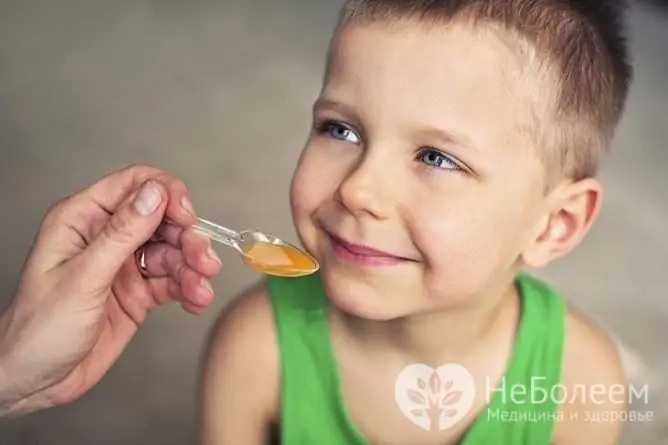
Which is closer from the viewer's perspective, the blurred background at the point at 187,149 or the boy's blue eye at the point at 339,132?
the boy's blue eye at the point at 339,132

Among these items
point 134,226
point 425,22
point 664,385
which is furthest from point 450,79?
point 664,385

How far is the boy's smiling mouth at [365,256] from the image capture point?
50 centimetres

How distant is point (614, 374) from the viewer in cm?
61

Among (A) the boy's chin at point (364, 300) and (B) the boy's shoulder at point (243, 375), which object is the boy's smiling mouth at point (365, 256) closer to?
(A) the boy's chin at point (364, 300)

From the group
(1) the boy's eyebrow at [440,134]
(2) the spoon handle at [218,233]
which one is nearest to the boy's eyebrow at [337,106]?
(1) the boy's eyebrow at [440,134]

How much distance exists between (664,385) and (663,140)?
0.17 meters

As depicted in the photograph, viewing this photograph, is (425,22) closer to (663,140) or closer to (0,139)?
(663,140)

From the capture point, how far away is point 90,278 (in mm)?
505

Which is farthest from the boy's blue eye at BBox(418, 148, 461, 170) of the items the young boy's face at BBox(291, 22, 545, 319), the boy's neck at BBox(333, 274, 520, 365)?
the boy's neck at BBox(333, 274, 520, 365)

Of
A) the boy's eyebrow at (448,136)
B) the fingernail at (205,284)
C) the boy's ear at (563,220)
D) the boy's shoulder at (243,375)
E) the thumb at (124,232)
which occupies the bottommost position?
the boy's shoulder at (243,375)

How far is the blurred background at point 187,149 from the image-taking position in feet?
2.02

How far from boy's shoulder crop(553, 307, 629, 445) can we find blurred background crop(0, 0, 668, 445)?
0.01m

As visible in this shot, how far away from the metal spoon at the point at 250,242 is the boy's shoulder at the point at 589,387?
0.19m

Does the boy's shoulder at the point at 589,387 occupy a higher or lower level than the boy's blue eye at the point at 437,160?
lower
